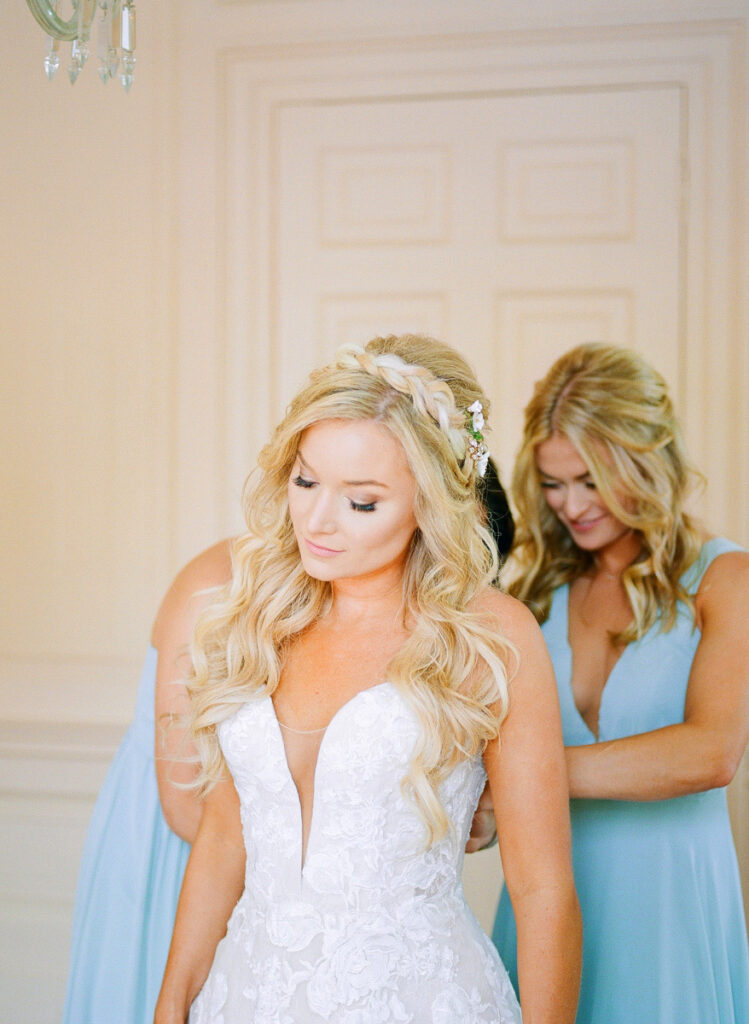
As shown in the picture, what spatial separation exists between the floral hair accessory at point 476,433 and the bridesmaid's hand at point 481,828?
0.55 m

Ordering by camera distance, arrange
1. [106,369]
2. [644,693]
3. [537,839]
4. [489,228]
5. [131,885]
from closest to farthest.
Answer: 1. [537,839]
2. [131,885]
3. [644,693]
4. [489,228]
5. [106,369]

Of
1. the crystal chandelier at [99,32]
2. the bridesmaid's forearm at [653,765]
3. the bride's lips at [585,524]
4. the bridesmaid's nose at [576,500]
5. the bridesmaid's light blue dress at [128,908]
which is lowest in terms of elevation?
the bridesmaid's light blue dress at [128,908]

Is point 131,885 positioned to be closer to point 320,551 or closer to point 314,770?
point 314,770

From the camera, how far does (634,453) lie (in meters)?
2.29

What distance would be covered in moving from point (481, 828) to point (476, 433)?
68cm

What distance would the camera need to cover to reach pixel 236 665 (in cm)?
176

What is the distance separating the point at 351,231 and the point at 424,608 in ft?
6.78

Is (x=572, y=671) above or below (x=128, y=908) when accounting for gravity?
above

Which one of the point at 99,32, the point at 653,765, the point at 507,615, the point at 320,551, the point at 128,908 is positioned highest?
the point at 99,32

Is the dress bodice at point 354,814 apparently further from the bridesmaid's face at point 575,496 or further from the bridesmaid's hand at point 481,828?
the bridesmaid's face at point 575,496

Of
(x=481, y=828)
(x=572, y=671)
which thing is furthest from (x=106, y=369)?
(x=481, y=828)

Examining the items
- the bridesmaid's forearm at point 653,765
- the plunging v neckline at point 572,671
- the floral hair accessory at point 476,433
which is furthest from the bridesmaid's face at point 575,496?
the floral hair accessory at point 476,433

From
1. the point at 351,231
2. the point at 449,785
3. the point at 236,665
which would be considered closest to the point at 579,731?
the point at 449,785

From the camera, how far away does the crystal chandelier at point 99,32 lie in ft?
4.75
